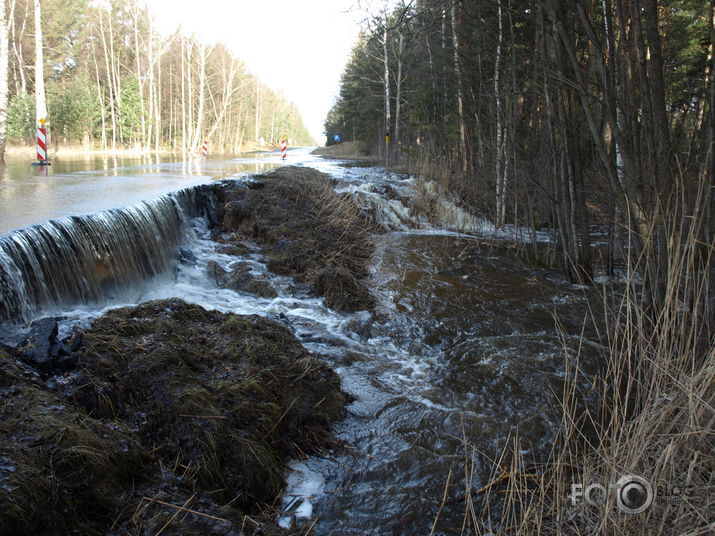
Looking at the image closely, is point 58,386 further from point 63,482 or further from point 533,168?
point 533,168

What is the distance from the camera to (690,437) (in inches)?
87.6

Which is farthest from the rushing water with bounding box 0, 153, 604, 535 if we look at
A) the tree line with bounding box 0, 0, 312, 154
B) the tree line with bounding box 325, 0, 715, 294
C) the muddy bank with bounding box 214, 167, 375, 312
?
the tree line with bounding box 0, 0, 312, 154

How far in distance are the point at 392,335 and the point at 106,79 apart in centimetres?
4436

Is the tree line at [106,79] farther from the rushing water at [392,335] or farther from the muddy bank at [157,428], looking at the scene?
the muddy bank at [157,428]

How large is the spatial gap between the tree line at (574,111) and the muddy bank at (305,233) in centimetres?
302

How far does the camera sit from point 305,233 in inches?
365

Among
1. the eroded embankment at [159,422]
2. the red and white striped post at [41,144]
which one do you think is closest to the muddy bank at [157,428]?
the eroded embankment at [159,422]

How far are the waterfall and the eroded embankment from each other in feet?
4.16

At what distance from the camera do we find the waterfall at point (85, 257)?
4.82m

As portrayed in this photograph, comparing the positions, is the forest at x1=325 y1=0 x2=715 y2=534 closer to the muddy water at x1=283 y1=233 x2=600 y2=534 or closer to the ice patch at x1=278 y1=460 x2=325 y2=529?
the muddy water at x1=283 y1=233 x2=600 y2=534

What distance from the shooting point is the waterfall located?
482 centimetres

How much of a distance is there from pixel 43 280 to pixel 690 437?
18.4 ft

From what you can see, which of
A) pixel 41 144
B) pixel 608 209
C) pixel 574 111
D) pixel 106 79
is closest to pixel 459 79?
pixel 574 111

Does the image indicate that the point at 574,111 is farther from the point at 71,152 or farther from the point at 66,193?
the point at 71,152
